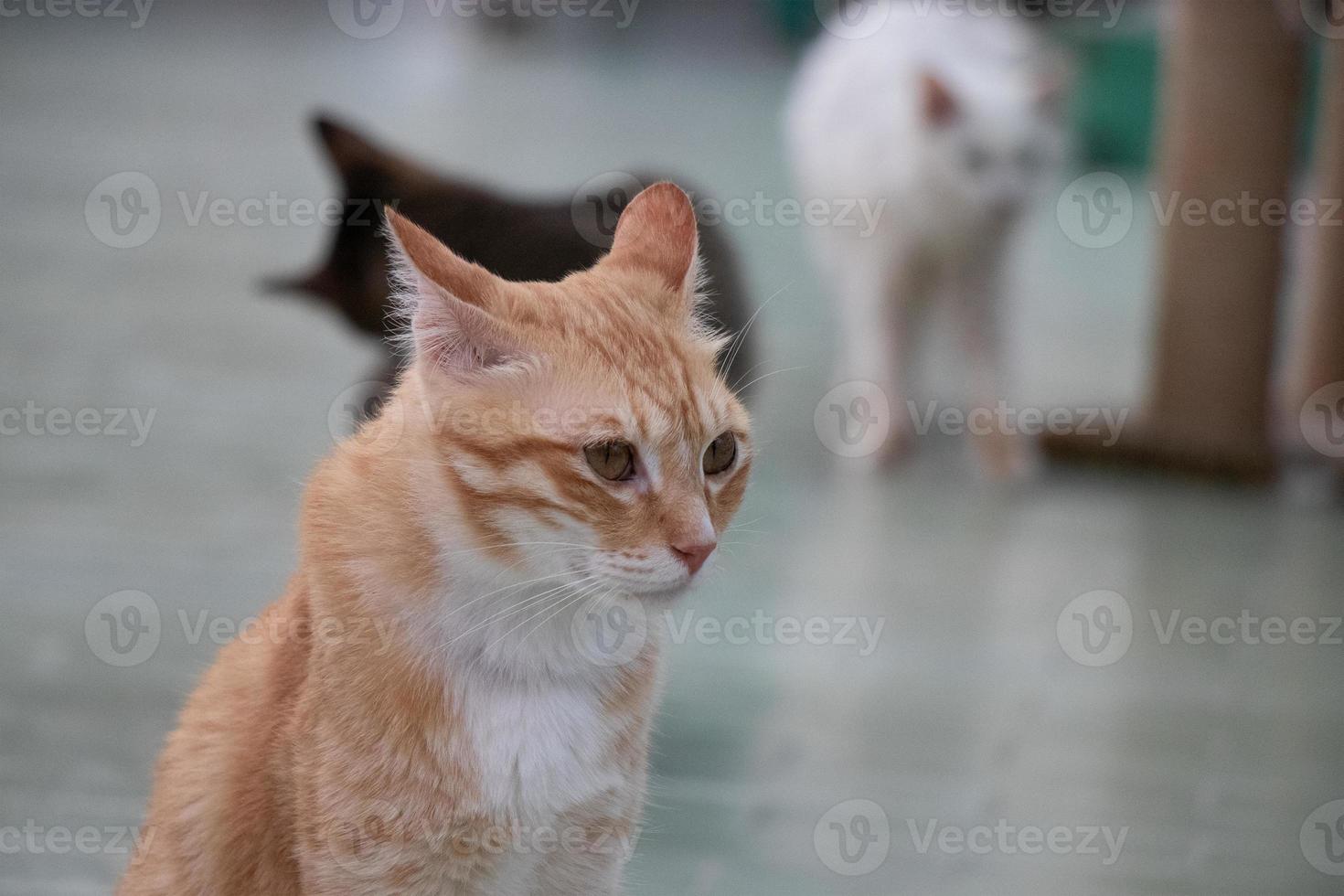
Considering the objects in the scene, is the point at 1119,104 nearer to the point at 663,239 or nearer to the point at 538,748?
the point at 663,239

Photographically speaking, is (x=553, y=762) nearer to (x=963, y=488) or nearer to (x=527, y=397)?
(x=527, y=397)

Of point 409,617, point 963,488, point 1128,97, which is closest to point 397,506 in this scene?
point 409,617

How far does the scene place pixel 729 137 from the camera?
241 inches

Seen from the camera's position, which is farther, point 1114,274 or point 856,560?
point 1114,274

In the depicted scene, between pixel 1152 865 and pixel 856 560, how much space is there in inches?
40.2
